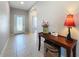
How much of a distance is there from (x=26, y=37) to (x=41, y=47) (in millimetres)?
381

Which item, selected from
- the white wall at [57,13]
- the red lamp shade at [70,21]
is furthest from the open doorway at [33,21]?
the red lamp shade at [70,21]

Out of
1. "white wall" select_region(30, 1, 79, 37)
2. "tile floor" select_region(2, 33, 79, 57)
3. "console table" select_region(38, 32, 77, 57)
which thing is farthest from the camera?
"tile floor" select_region(2, 33, 79, 57)

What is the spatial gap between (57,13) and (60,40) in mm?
547

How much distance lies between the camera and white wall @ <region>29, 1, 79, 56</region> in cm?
202

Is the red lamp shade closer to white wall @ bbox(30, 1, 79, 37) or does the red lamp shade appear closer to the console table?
white wall @ bbox(30, 1, 79, 37)

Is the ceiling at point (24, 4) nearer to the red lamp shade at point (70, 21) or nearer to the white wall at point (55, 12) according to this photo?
the white wall at point (55, 12)

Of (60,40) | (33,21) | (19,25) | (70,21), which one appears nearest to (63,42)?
(60,40)

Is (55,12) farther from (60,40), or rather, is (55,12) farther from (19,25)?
(19,25)

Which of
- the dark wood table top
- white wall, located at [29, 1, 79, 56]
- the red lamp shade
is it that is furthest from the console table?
the red lamp shade

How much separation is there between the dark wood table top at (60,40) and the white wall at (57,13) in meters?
0.09

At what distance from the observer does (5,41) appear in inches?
107

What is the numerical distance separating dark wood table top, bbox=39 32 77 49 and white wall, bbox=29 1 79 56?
0.09 metres

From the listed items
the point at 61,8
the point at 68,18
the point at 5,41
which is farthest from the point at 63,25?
the point at 5,41

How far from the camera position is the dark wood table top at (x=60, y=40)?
1.85 m
